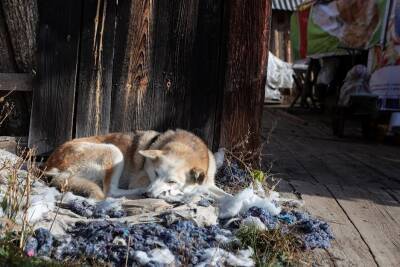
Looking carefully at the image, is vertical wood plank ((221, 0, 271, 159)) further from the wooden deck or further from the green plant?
the green plant

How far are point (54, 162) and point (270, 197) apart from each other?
71.9 inches

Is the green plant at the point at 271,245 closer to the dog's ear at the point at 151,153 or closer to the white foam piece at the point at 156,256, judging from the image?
the white foam piece at the point at 156,256

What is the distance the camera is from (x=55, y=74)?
4.93 metres

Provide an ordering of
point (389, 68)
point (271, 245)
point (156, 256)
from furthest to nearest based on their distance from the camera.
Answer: point (389, 68) → point (271, 245) → point (156, 256)

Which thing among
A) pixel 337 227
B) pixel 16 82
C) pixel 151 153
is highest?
pixel 16 82

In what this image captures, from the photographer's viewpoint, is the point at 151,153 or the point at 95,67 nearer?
the point at 151,153

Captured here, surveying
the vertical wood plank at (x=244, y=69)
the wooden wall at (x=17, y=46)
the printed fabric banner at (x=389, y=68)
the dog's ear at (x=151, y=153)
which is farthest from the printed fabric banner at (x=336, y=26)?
the wooden wall at (x=17, y=46)

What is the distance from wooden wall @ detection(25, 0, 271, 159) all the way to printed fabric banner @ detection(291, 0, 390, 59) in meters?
5.45

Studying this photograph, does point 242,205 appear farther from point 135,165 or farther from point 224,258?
point 135,165

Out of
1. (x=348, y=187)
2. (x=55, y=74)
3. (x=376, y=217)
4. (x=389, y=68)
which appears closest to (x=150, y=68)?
(x=55, y=74)

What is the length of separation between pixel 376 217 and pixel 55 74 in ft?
10.1

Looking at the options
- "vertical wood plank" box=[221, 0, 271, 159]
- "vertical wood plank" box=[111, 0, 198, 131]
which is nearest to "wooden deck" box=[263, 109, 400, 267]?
"vertical wood plank" box=[221, 0, 271, 159]

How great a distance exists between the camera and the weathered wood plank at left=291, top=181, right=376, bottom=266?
3.28m

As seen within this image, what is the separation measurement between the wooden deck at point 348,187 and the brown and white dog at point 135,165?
909 millimetres
